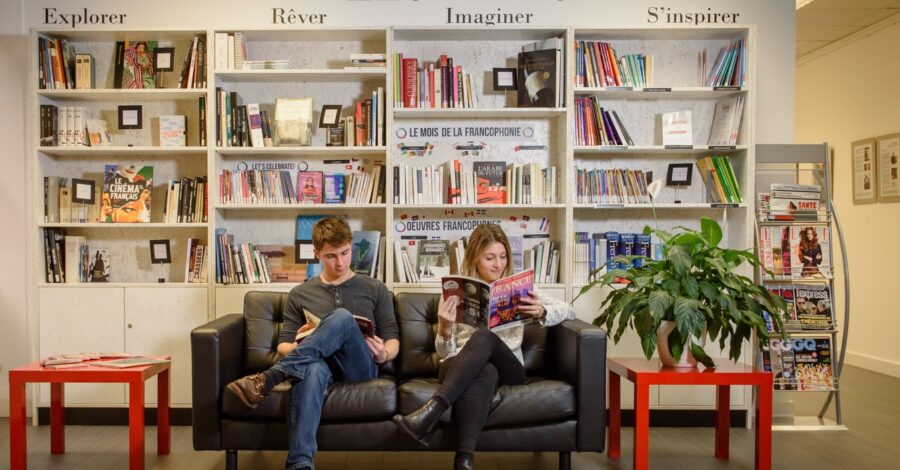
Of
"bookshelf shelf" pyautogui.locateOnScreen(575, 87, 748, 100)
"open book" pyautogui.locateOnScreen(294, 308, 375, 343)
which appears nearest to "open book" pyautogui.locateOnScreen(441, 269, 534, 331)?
"open book" pyautogui.locateOnScreen(294, 308, 375, 343)

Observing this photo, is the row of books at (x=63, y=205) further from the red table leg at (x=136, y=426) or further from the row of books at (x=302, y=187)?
the red table leg at (x=136, y=426)

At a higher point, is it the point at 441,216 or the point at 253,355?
the point at 441,216

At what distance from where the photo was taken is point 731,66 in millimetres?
4031

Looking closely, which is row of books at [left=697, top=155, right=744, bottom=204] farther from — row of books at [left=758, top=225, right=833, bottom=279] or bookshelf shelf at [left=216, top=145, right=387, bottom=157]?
bookshelf shelf at [left=216, top=145, right=387, bottom=157]

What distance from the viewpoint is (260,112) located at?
13.3 feet

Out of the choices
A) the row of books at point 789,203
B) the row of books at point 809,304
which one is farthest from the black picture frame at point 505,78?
the row of books at point 809,304

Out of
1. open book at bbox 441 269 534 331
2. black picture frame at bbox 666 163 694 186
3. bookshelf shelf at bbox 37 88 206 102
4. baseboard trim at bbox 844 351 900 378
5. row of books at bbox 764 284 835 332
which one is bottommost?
baseboard trim at bbox 844 351 900 378

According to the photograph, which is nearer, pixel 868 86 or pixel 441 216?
pixel 441 216

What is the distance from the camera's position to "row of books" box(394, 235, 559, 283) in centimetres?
406

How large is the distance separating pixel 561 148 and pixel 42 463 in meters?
3.09

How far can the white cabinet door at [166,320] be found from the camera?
396cm

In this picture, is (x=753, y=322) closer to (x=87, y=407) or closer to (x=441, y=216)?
(x=441, y=216)

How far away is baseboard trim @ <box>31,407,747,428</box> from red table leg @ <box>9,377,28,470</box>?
100 centimetres

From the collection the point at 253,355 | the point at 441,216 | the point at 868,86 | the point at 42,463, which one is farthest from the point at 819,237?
the point at 42,463
